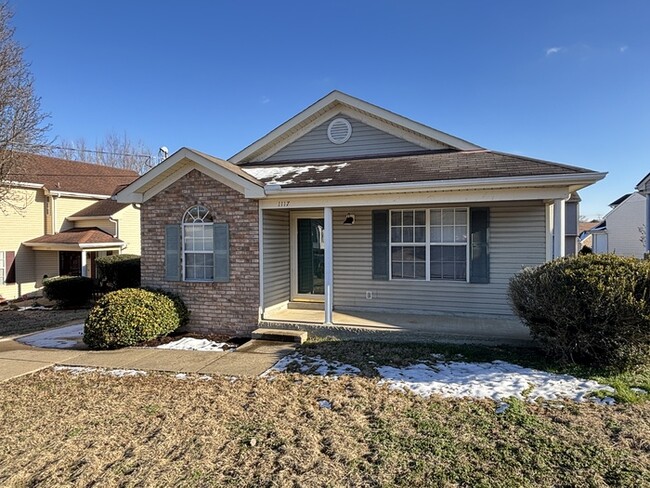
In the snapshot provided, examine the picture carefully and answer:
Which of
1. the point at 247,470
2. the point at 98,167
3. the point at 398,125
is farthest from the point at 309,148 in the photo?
the point at 98,167

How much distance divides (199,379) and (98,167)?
72.2 feet

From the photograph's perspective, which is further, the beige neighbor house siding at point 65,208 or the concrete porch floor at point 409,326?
the beige neighbor house siding at point 65,208

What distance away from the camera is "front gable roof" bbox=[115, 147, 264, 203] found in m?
8.21

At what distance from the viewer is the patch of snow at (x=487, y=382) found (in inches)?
193

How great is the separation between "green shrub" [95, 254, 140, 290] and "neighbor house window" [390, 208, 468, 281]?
992cm

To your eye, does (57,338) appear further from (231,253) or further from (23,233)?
(23,233)

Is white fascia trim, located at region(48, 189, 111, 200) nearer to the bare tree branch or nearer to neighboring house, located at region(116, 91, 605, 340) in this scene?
the bare tree branch

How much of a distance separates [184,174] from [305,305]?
4.18m

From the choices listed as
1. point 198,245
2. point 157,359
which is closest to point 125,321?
point 157,359

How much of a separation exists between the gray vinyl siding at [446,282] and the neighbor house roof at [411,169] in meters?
1.08

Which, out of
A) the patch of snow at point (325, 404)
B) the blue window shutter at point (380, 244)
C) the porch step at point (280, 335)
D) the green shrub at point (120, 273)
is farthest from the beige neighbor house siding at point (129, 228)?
the patch of snow at point (325, 404)

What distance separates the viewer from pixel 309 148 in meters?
10.8

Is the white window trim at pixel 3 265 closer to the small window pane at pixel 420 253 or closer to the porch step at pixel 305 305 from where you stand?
the porch step at pixel 305 305

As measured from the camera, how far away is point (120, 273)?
1453 centimetres
